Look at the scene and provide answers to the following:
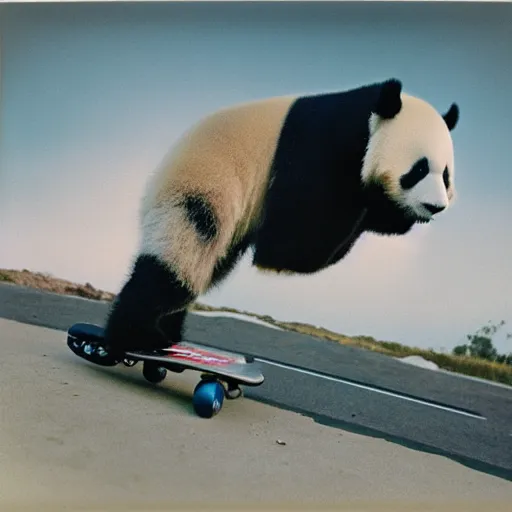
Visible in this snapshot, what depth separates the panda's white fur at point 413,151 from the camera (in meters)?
3.38

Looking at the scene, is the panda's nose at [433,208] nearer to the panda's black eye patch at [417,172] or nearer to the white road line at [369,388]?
the panda's black eye patch at [417,172]

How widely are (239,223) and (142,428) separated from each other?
4.20ft

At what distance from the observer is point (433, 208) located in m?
3.42

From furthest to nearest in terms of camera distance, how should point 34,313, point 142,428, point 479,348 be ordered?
1. point 34,313
2. point 479,348
3. point 142,428

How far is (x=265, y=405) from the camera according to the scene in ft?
12.0

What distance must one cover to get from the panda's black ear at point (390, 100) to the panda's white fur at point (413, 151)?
28 millimetres

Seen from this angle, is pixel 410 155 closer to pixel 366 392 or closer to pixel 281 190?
pixel 281 190

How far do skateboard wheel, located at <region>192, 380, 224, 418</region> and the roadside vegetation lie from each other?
1.74 ft

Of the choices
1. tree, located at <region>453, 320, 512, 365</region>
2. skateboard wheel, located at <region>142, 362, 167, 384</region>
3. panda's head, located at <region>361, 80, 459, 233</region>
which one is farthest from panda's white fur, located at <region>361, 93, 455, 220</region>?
skateboard wheel, located at <region>142, 362, 167, 384</region>

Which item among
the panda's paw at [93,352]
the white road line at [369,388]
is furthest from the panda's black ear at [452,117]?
the panda's paw at [93,352]

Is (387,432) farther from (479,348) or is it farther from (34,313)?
(34,313)

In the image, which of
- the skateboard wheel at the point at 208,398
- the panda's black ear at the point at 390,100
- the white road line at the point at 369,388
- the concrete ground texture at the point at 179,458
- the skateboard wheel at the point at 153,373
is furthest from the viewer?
the skateboard wheel at the point at 153,373

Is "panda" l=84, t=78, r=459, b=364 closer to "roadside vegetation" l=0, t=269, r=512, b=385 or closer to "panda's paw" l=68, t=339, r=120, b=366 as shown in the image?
"panda's paw" l=68, t=339, r=120, b=366


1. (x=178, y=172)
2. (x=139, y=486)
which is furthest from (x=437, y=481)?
(x=178, y=172)
